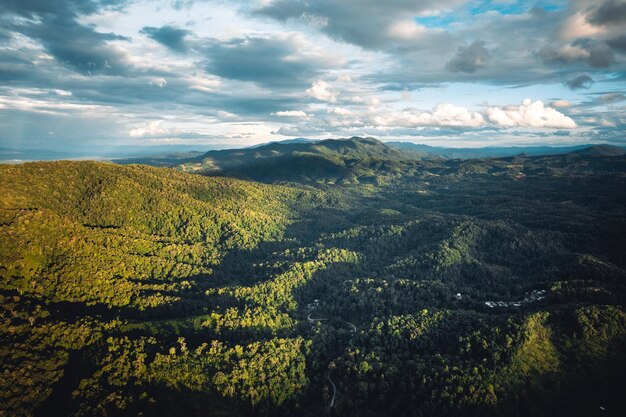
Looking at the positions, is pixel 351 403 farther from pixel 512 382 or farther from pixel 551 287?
pixel 551 287

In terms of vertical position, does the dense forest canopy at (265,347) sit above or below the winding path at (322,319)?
above

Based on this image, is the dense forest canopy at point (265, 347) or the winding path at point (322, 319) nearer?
the dense forest canopy at point (265, 347)

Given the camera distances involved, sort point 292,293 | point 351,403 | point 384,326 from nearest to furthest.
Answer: point 351,403 → point 384,326 → point 292,293

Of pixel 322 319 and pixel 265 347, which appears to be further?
pixel 322 319

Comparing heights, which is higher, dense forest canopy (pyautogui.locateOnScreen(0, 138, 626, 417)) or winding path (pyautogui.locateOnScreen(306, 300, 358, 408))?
dense forest canopy (pyautogui.locateOnScreen(0, 138, 626, 417))

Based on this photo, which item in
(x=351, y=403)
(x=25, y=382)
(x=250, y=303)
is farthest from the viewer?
(x=250, y=303)

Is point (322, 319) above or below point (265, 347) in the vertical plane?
below

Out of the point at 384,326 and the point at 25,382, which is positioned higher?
the point at 25,382

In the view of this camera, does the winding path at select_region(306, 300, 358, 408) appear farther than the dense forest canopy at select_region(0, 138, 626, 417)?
Yes

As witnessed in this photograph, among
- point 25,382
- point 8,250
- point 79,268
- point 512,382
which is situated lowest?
point 512,382

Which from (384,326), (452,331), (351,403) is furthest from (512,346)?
(351,403)

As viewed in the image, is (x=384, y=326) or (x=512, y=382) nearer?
(x=512, y=382)
